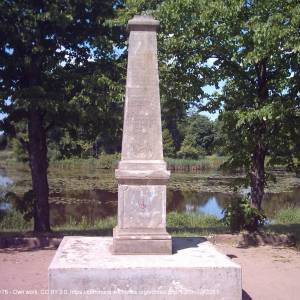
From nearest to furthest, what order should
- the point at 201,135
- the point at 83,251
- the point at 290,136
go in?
the point at 83,251 → the point at 290,136 → the point at 201,135

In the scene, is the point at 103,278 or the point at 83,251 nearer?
the point at 103,278

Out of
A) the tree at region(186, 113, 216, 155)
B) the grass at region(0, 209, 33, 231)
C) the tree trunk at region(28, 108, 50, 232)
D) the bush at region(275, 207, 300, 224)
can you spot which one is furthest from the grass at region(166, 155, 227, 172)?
the tree trunk at region(28, 108, 50, 232)

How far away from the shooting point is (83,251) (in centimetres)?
763

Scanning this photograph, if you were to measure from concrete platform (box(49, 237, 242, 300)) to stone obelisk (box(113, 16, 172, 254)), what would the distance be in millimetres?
543

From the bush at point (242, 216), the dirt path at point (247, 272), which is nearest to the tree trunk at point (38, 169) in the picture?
the dirt path at point (247, 272)

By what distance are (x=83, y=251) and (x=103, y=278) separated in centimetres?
121

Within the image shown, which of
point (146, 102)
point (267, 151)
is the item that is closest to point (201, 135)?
point (267, 151)

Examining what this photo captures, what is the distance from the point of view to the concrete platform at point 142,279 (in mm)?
6477

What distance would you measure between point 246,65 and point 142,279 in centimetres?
716

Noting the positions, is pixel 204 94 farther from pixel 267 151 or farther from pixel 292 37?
pixel 292 37

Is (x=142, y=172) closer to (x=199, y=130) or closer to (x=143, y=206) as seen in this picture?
(x=143, y=206)

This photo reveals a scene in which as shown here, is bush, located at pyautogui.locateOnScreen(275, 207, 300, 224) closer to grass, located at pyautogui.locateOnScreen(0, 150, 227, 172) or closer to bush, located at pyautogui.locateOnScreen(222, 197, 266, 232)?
bush, located at pyautogui.locateOnScreen(222, 197, 266, 232)

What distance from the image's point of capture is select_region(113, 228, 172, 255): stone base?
752 cm

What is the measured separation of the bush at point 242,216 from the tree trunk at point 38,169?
A: 4917 millimetres
